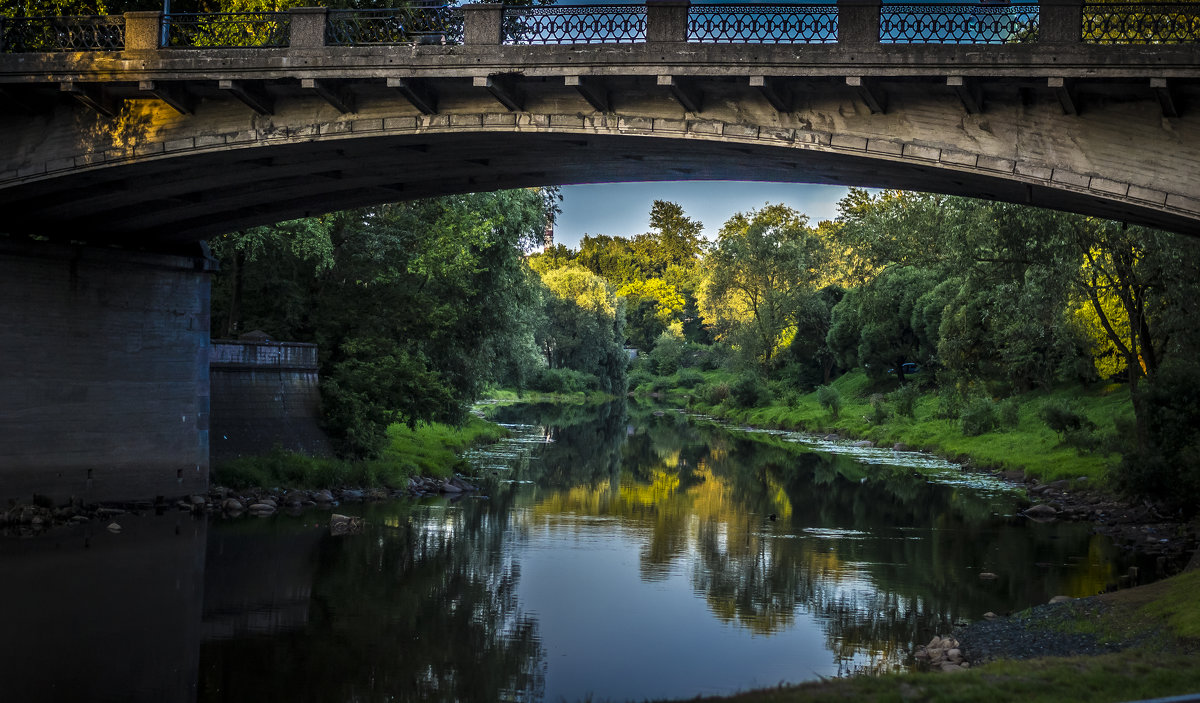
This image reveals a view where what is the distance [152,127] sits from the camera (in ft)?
60.4

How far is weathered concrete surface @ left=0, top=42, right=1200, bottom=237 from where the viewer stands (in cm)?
1409

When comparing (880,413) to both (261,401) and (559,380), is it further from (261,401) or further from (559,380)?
(559,380)

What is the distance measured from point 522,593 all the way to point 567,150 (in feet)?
24.6

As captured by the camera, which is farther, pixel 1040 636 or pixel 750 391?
pixel 750 391

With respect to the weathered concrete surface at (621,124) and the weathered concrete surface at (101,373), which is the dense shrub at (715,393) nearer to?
the weathered concrete surface at (101,373)

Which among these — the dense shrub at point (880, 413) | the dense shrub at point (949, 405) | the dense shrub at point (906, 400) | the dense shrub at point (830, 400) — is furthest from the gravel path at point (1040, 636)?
the dense shrub at point (830, 400)

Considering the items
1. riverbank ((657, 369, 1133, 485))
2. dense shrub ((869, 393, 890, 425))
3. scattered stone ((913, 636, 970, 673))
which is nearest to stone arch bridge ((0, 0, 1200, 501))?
scattered stone ((913, 636, 970, 673))

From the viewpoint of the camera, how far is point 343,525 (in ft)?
72.9

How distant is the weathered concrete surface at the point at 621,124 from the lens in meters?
14.1

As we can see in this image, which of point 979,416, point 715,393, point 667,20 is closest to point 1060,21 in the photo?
point 667,20

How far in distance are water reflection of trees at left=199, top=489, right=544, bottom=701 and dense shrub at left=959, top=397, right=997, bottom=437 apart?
22364 millimetres

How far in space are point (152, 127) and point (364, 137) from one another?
158 inches

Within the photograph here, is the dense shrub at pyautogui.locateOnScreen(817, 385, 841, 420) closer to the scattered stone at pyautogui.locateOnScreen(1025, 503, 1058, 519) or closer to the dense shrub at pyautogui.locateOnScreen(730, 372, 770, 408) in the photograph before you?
the dense shrub at pyautogui.locateOnScreen(730, 372, 770, 408)

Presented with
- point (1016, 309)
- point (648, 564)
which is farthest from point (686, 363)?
point (648, 564)
